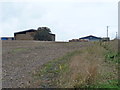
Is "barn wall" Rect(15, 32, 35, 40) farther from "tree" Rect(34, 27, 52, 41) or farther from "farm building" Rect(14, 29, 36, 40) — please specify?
"tree" Rect(34, 27, 52, 41)

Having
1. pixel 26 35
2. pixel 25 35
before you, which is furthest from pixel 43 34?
pixel 25 35

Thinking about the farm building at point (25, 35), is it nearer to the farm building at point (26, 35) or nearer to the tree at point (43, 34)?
the farm building at point (26, 35)

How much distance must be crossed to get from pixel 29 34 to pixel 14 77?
1962 inches

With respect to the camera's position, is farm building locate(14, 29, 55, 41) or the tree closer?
the tree

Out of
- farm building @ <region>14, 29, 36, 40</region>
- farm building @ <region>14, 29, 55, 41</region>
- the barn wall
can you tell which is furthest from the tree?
farm building @ <region>14, 29, 36, 40</region>

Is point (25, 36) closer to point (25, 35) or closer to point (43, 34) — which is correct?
point (25, 35)

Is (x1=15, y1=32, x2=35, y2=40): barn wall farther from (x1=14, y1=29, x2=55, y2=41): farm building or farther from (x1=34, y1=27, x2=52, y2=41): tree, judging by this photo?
(x1=34, y1=27, x2=52, y2=41): tree

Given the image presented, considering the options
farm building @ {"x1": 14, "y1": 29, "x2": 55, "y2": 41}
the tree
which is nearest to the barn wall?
farm building @ {"x1": 14, "y1": 29, "x2": 55, "y2": 41}

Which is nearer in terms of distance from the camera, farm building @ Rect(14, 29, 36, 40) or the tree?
the tree

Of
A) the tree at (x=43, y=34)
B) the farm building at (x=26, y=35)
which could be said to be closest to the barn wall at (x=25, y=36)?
the farm building at (x=26, y=35)

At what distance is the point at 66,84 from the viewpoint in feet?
20.9

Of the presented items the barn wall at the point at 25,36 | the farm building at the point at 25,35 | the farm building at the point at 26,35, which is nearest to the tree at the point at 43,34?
the farm building at the point at 26,35

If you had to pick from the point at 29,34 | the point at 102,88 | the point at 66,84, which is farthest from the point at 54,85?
the point at 29,34

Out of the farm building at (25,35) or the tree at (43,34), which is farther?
the farm building at (25,35)
